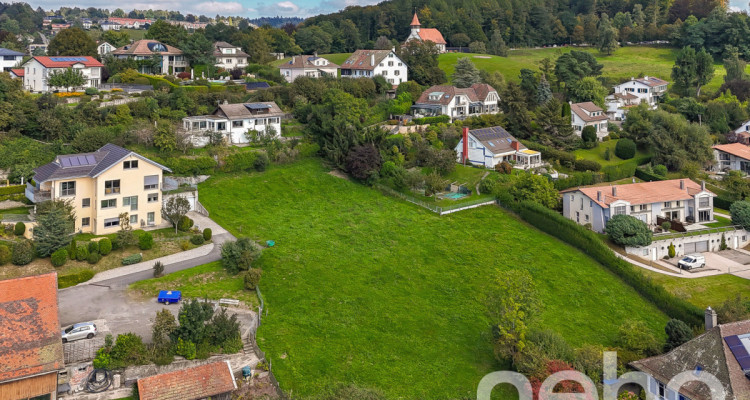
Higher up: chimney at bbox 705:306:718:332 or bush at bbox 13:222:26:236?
bush at bbox 13:222:26:236

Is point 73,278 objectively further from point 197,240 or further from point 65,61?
point 65,61

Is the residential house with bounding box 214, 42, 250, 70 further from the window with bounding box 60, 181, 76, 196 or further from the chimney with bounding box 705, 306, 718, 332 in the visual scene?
the chimney with bounding box 705, 306, 718, 332

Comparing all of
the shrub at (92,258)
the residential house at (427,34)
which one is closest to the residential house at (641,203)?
the shrub at (92,258)

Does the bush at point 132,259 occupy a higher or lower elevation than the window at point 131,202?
lower

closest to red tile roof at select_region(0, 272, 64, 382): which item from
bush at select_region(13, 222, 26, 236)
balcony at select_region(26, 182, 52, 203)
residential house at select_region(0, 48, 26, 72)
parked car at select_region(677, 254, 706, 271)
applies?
bush at select_region(13, 222, 26, 236)

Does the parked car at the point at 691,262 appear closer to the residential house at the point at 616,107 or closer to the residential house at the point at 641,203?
the residential house at the point at 641,203

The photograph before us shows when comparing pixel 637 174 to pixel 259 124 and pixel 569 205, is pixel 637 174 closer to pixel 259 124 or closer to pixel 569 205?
pixel 569 205
